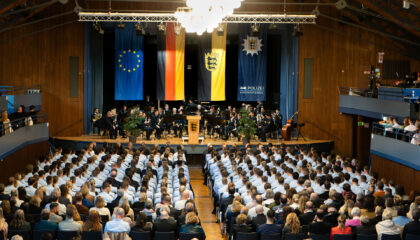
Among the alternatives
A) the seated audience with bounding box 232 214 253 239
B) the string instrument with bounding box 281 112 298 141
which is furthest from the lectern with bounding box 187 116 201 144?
the seated audience with bounding box 232 214 253 239

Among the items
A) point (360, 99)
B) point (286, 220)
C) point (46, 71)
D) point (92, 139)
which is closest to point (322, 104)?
point (360, 99)

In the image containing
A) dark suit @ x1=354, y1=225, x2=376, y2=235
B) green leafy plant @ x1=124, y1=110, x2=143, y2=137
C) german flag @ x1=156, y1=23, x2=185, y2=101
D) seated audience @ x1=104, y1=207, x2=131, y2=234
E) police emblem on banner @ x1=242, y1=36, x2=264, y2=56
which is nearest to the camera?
seated audience @ x1=104, y1=207, x2=131, y2=234

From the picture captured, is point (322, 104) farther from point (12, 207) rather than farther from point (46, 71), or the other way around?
point (12, 207)

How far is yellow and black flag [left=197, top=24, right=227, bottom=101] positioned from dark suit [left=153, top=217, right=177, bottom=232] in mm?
17097

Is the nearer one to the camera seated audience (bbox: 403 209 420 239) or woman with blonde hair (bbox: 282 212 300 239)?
woman with blonde hair (bbox: 282 212 300 239)

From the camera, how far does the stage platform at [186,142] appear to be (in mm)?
23828

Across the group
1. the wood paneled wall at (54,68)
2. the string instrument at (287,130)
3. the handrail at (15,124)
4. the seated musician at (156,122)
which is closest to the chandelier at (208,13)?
the handrail at (15,124)

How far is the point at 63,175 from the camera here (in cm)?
1509

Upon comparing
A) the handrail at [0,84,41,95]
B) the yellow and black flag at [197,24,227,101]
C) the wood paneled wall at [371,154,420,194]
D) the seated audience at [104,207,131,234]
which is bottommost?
the wood paneled wall at [371,154,420,194]

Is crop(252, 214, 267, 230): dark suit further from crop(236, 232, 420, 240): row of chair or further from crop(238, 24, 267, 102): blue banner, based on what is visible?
crop(238, 24, 267, 102): blue banner

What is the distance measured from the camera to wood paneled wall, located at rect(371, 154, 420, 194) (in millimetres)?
17672

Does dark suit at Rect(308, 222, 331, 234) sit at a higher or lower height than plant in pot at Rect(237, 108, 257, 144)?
lower

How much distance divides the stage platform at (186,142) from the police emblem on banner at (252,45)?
4754mm

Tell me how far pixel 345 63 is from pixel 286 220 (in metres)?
19.0
